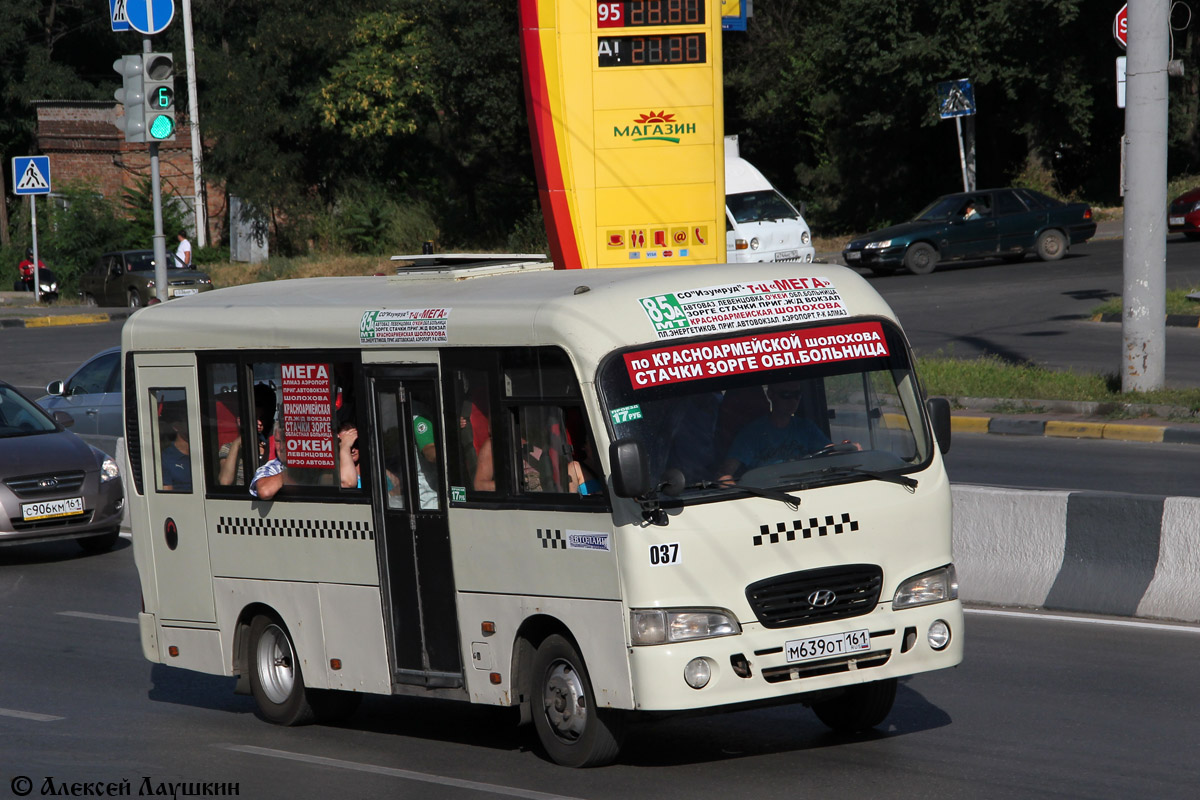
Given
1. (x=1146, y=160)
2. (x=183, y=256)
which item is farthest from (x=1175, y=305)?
(x=183, y=256)

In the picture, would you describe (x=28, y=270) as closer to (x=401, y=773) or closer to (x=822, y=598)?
(x=401, y=773)

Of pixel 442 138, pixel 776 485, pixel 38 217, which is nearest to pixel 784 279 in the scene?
pixel 776 485

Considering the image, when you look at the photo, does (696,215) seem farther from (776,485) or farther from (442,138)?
(442,138)

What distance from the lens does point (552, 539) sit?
6895mm

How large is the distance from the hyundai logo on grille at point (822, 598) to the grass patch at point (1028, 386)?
11.7 meters

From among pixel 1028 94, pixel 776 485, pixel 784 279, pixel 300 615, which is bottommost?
pixel 300 615

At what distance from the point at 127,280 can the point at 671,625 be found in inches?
1358

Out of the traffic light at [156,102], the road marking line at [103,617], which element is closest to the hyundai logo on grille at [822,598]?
the road marking line at [103,617]

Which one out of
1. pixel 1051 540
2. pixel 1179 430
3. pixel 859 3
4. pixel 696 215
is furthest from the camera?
pixel 859 3

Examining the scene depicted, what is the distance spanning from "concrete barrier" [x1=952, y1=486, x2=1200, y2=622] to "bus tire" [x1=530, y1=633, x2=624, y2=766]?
4.20m

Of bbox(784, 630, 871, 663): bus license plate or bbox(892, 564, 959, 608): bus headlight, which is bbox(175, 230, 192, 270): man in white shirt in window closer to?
bbox(892, 564, 959, 608): bus headlight

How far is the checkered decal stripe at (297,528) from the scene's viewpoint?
7816 millimetres

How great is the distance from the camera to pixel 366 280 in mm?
8773

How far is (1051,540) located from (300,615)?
486 cm
